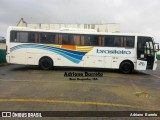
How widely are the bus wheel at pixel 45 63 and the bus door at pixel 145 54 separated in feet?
22.1

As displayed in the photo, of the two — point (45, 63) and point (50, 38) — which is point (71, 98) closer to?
point (45, 63)

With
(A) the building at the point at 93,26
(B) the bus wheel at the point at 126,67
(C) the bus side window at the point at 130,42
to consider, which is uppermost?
(A) the building at the point at 93,26

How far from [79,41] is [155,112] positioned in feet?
37.4

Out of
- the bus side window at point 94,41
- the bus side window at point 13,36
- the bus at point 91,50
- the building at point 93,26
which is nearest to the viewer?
the bus side window at point 13,36

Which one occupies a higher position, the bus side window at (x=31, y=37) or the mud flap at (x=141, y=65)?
the bus side window at (x=31, y=37)

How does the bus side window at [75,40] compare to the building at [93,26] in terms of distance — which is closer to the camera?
the bus side window at [75,40]

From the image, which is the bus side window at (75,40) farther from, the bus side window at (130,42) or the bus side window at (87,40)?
the bus side window at (130,42)

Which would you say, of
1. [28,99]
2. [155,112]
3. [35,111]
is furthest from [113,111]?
[28,99]

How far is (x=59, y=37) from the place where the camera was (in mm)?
18266

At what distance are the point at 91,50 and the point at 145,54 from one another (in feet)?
13.5

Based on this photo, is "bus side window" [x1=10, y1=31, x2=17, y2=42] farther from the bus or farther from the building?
the building

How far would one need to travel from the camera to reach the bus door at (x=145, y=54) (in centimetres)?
1788

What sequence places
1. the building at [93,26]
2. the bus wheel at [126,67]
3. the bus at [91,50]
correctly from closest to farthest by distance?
the bus at [91,50], the bus wheel at [126,67], the building at [93,26]

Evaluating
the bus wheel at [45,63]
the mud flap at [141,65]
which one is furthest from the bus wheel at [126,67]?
the bus wheel at [45,63]
